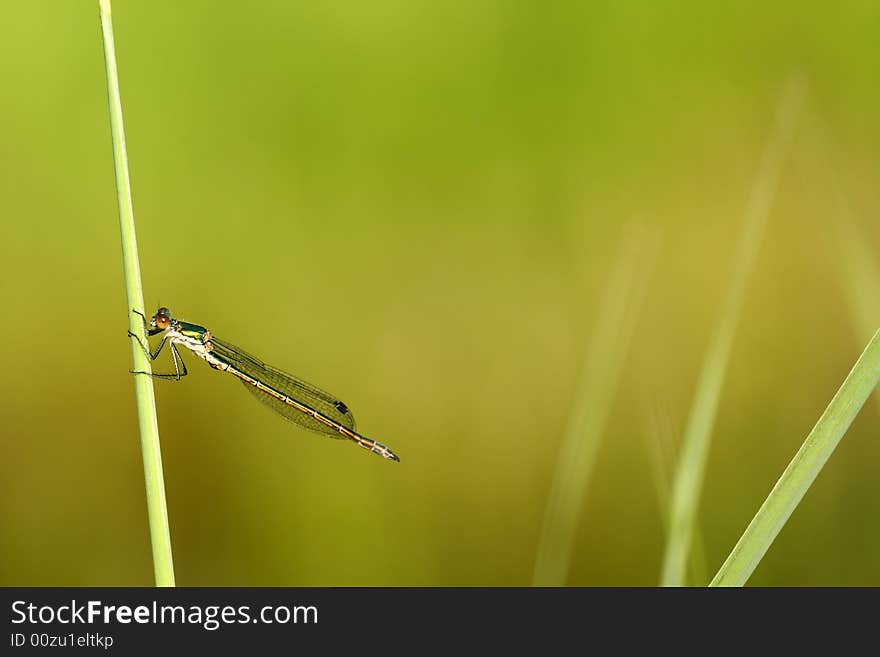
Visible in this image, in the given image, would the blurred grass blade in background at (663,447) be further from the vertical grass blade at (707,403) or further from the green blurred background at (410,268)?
the green blurred background at (410,268)

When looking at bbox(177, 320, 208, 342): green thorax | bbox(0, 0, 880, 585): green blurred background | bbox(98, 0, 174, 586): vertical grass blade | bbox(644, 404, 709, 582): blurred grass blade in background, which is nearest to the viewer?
bbox(98, 0, 174, 586): vertical grass blade

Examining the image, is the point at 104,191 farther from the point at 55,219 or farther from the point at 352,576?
the point at 352,576

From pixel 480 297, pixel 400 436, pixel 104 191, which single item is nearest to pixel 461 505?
pixel 400 436

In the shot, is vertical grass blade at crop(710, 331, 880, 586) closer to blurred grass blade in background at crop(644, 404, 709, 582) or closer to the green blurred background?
blurred grass blade in background at crop(644, 404, 709, 582)

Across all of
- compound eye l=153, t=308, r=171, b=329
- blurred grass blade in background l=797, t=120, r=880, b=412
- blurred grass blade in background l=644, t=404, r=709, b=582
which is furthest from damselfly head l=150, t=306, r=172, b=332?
blurred grass blade in background l=797, t=120, r=880, b=412

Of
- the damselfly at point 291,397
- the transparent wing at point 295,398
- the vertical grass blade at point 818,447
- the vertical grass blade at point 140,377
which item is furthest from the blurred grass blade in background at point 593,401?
the transparent wing at point 295,398

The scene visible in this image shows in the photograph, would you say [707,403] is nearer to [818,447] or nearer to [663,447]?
[663,447]

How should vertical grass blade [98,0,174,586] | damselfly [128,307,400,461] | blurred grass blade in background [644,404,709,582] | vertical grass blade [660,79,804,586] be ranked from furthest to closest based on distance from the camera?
damselfly [128,307,400,461]
blurred grass blade in background [644,404,709,582]
vertical grass blade [660,79,804,586]
vertical grass blade [98,0,174,586]

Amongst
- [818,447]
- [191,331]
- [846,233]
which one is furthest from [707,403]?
[191,331]
